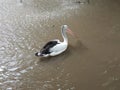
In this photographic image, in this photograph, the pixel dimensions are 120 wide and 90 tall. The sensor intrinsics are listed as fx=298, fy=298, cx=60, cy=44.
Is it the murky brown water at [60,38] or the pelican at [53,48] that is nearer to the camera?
the murky brown water at [60,38]

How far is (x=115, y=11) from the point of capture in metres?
9.55

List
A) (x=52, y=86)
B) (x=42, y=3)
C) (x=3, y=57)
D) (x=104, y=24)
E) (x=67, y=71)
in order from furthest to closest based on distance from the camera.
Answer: (x=42, y=3), (x=104, y=24), (x=3, y=57), (x=67, y=71), (x=52, y=86)

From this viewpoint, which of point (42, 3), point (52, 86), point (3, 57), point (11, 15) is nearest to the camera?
point (52, 86)

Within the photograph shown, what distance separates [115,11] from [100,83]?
153 inches

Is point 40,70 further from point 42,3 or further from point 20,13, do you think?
point 42,3

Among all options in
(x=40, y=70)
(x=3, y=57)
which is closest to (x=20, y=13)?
(x=3, y=57)

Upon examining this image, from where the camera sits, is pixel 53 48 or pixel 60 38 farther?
pixel 60 38

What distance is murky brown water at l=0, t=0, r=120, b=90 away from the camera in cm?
638

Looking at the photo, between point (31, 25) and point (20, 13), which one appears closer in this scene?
point (31, 25)

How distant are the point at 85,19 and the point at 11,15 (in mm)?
Result: 2367

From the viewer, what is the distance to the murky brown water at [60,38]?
638 cm

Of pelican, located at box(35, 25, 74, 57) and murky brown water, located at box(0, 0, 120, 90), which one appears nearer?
murky brown water, located at box(0, 0, 120, 90)

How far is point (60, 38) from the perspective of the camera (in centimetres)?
812

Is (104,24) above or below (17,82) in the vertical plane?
above
